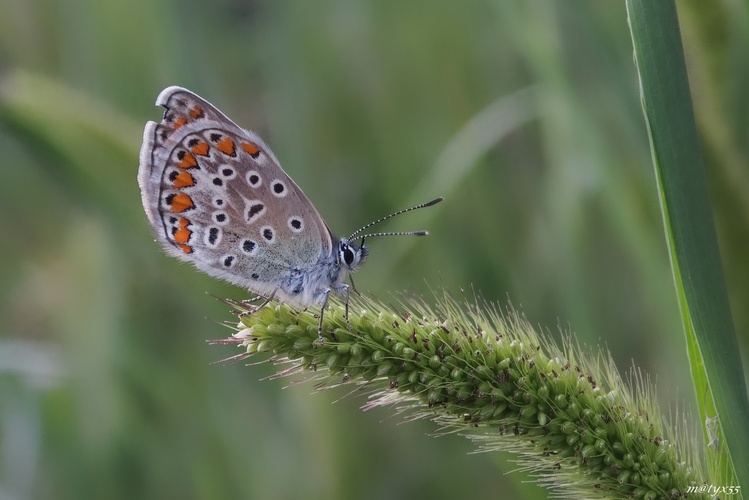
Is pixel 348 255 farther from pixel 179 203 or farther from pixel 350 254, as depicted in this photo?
pixel 179 203

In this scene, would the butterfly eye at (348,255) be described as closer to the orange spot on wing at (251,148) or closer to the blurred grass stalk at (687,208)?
the orange spot on wing at (251,148)

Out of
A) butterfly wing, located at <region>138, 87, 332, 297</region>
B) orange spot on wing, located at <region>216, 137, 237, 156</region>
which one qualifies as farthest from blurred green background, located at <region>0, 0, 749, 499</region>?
orange spot on wing, located at <region>216, 137, 237, 156</region>

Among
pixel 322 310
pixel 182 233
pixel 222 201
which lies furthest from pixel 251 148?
pixel 322 310

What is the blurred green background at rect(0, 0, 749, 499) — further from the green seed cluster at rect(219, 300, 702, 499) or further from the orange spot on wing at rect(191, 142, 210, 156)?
the green seed cluster at rect(219, 300, 702, 499)

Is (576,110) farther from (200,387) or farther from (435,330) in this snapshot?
(200,387)

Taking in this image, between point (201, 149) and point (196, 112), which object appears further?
point (201, 149)

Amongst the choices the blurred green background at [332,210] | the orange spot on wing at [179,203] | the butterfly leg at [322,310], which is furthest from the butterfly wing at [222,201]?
the butterfly leg at [322,310]
